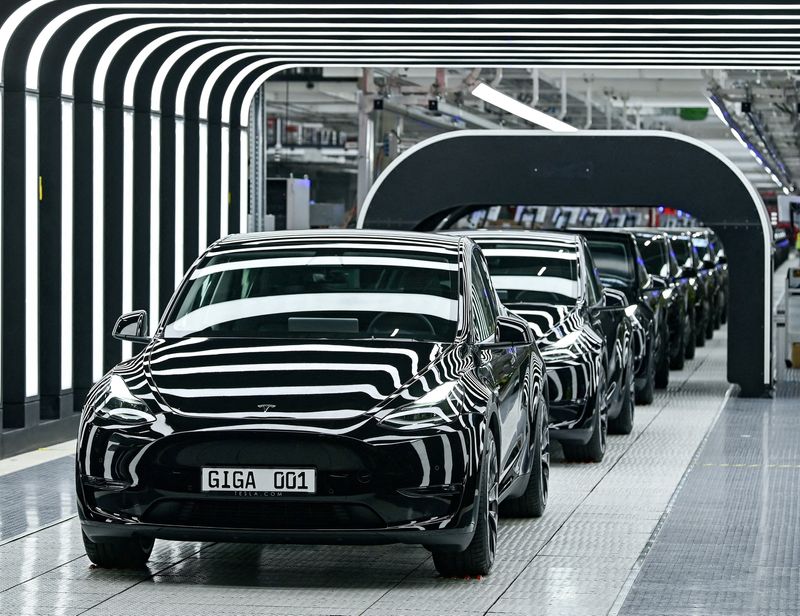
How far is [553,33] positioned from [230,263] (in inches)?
204

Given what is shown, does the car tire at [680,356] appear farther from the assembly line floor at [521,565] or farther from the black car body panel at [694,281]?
the assembly line floor at [521,565]

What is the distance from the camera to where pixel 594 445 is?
1096 cm

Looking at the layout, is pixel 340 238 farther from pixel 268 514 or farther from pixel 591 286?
pixel 591 286

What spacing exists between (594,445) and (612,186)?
525 centimetres

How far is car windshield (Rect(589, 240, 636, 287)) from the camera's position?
15227mm

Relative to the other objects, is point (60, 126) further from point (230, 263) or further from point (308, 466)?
point (308, 466)

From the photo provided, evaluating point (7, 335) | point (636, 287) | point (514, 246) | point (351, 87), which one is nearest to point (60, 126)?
point (7, 335)

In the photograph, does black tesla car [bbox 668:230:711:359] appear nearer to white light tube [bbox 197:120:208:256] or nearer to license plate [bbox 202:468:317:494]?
white light tube [bbox 197:120:208:256]

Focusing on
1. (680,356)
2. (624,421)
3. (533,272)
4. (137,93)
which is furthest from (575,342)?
(680,356)

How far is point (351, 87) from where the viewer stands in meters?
35.1

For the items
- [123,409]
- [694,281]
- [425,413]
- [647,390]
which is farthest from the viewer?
[694,281]

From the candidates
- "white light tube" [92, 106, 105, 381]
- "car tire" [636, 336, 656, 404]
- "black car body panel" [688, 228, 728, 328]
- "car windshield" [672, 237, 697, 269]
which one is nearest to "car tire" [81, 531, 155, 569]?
"white light tube" [92, 106, 105, 381]

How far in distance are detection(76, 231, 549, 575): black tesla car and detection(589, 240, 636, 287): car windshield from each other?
8045 millimetres

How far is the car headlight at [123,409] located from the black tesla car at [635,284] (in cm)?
822
